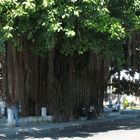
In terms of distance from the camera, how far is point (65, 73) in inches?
907

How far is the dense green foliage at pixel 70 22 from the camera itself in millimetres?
16078

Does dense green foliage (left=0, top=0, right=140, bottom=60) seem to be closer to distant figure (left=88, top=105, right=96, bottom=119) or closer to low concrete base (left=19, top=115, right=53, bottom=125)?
low concrete base (left=19, top=115, right=53, bottom=125)

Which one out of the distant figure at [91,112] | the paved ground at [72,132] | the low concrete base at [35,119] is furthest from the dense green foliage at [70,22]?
the distant figure at [91,112]

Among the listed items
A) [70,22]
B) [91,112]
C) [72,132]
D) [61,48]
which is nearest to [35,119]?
[91,112]

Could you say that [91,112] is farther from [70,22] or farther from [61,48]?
[70,22]

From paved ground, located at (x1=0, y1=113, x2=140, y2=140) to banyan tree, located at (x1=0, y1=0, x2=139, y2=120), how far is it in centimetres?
161

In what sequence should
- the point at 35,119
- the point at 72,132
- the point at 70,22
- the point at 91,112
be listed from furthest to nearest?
the point at 91,112 < the point at 35,119 < the point at 72,132 < the point at 70,22

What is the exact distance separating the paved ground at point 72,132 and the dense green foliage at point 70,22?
3.16 metres

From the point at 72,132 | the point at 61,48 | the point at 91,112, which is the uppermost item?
the point at 61,48

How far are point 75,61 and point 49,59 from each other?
169cm

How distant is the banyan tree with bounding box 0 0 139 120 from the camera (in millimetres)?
16281

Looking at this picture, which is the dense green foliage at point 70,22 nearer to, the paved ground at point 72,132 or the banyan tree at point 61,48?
the banyan tree at point 61,48

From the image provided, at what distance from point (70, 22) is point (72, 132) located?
5051 millimetres

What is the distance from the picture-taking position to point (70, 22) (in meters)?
16.4
